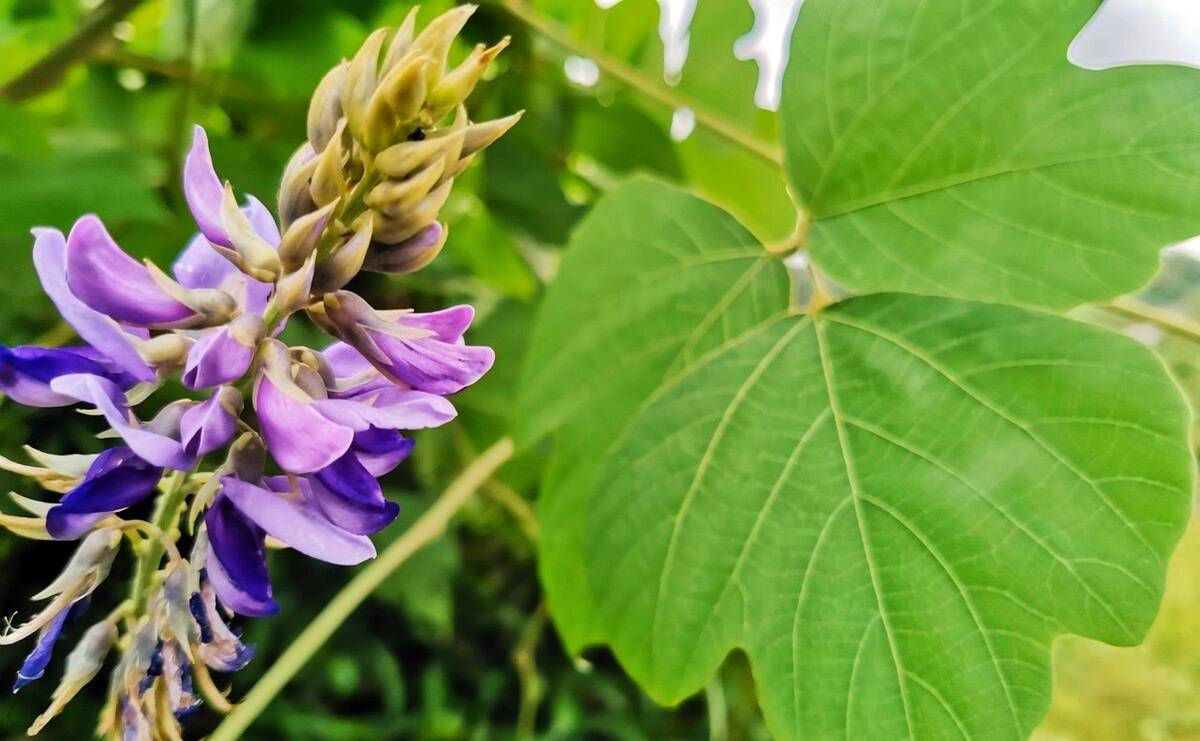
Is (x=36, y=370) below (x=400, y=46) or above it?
below

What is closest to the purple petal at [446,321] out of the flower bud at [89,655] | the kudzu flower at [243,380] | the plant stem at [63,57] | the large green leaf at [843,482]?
the kudzu flower at [243,380]

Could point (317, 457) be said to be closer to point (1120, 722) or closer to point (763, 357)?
point (763, 357)

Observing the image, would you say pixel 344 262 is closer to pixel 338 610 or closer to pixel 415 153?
pixel 415 153

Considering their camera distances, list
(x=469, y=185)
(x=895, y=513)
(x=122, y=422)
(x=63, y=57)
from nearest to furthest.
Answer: (x=122, y=422)
(x=895, y=513)
(x=63, y=57)
(x=469, y=185)

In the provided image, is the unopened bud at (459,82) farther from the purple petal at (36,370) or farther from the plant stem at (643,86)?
the plant stem at (643,86)

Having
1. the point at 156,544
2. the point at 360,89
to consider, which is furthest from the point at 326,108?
the point at 156,544

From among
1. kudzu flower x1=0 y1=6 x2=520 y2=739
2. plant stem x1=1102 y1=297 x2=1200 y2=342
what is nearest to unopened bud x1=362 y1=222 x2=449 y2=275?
kudzu flower x1=0 y1=6 x2=520 y2=739
